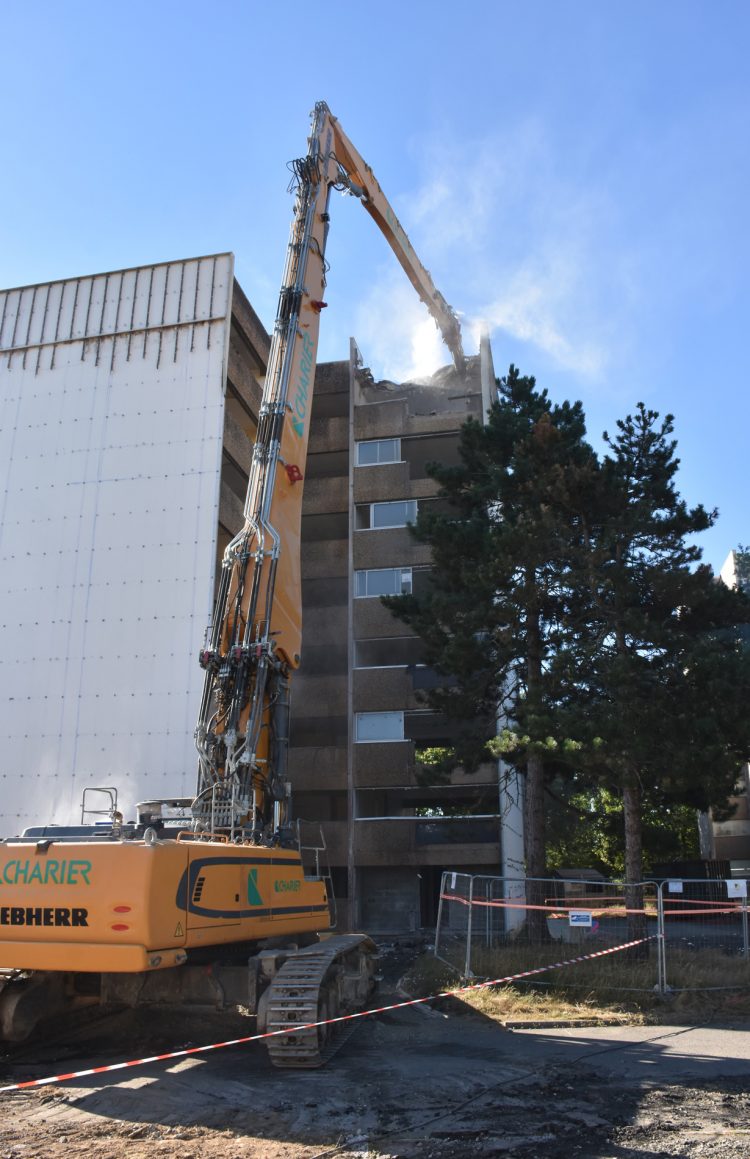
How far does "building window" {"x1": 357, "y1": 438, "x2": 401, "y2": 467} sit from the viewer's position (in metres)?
32.2

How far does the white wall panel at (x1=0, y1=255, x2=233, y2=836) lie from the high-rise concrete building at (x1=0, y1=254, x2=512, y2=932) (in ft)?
0.20

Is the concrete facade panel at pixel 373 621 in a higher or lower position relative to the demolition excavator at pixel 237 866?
higher

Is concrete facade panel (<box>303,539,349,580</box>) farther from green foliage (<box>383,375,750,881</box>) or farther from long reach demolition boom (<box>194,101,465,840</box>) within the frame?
long reach demolition boom (<box>194,101,465,840</box>)

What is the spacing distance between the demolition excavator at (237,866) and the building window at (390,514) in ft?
49.8

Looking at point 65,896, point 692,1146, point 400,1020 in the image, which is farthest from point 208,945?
point 692,1146

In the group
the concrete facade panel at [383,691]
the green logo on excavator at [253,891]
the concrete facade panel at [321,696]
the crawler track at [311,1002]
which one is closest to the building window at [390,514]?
the concrete facade panel at [383,691]

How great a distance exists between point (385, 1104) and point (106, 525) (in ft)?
74.4

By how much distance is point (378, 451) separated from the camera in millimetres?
32438

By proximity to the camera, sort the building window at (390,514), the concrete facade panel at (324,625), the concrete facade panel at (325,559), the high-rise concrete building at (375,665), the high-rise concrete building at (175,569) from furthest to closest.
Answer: the concrete facade panel at (325,559)
the building window at (390,514)
the concrete facade panel at (324,625)
the high-rise concrete building at (375,665)
the high-rise concrete building at (175,569)

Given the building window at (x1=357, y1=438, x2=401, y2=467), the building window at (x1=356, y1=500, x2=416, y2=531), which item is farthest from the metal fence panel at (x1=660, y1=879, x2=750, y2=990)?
the building window at (x1=357, y1=438, x2=401, y2=467)

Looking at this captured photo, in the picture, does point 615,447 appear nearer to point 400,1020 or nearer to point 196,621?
point 400,1020

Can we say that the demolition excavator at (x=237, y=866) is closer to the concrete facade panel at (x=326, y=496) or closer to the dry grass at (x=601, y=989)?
the dry grass at (x=601, y=989)

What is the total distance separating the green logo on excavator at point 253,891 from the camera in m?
9.95

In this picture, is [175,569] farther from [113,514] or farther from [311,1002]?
[311,1002]
